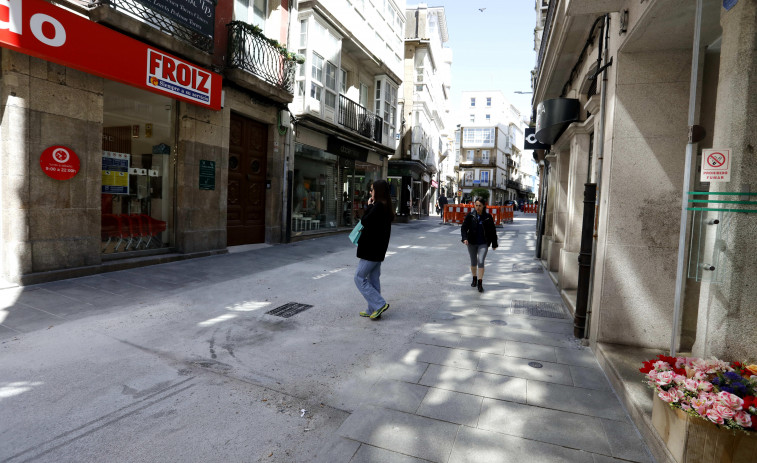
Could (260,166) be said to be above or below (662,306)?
above

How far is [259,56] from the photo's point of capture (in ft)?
37.0

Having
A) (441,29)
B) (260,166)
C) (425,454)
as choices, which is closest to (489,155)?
(441,29)

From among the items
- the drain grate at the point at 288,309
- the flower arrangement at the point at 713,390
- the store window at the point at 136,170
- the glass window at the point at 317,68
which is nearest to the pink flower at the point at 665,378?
the flower arrangement at the point at 713,390

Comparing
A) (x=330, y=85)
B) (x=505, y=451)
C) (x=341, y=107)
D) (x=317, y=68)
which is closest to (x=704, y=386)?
(x=505, y=451)

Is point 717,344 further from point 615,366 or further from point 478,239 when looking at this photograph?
point 478,239

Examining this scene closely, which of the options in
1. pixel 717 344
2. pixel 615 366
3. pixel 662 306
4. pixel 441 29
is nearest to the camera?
pixel 717 344

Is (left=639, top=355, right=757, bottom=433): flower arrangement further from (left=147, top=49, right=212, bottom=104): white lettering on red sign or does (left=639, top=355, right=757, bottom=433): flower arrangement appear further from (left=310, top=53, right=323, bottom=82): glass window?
(left=310, top=53, right=323, bottom=82): glass window

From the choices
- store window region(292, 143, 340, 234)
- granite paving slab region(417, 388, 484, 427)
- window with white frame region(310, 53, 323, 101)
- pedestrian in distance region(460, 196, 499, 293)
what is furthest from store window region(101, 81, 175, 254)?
granite paving slab region(417, 388, 484, 427)

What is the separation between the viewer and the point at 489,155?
6788cm

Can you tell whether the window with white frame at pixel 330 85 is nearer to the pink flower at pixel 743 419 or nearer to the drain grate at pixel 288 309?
the drain grate at pixel 288 309

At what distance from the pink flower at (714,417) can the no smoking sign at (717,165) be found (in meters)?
1.35

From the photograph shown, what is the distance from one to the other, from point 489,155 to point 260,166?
2365 inches

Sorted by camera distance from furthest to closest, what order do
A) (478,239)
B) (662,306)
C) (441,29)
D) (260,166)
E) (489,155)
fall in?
(489,155), (441,29), (260,166), (478,239), (662,306)

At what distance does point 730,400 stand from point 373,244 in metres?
3.98
